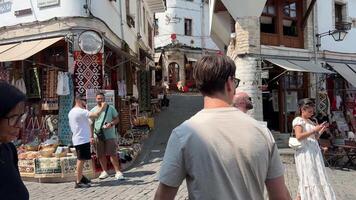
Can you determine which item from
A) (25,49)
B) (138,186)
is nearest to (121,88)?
(25,49)

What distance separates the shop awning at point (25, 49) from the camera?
11.6 m

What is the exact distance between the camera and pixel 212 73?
99.3 inches

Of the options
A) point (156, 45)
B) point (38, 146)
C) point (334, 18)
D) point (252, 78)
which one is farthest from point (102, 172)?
point (156, 45)

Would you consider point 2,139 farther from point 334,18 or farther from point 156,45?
point 156,45

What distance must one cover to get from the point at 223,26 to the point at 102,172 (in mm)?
11475

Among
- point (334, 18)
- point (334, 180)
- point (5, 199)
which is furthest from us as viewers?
point (334, 18)

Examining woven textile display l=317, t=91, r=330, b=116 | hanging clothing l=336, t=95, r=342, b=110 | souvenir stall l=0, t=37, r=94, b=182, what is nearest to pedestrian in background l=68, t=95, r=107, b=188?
souvenir stall l=0, t=37, r=94, b=182

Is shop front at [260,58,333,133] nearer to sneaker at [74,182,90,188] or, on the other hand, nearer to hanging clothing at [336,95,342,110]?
hanging clothing at [336,95,342,110]

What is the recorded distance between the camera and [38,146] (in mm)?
11734

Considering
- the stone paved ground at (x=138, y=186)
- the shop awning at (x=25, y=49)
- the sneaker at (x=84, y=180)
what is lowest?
the stone paved ground at (x=138, y=186)

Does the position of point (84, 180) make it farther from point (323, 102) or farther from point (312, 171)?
point (323, 102)

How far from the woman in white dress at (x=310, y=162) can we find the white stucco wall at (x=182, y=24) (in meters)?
35.1

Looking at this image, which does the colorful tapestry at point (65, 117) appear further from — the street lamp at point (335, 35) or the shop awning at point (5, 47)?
the street lamp at point (335, 35)

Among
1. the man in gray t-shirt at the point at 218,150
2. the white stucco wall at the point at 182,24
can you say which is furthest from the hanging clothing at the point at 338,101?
the white stucco wall at the point at 182,24
